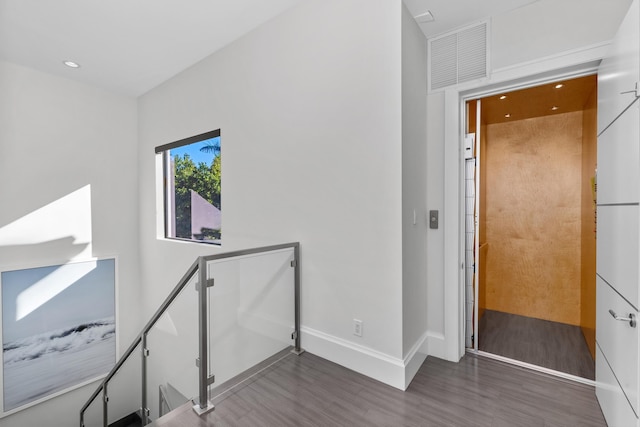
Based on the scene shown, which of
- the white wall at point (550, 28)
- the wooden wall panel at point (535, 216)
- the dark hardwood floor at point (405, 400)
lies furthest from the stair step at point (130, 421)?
the white wall at point (550, 28)

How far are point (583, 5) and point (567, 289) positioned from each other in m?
2.83

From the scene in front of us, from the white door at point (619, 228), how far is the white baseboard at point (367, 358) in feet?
3.48

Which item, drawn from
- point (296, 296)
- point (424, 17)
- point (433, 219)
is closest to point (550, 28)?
point (424, 17)

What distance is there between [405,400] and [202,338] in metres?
1.36

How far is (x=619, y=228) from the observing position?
1.51m

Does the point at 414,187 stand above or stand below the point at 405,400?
above

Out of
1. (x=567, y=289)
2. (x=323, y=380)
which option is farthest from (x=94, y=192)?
(x=567, y=289)

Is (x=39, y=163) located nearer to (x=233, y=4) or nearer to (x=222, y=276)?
(x=233, y=4)

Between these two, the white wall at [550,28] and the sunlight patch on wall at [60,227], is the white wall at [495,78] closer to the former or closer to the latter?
the white wall at [550,28]

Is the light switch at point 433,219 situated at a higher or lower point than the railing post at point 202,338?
higher

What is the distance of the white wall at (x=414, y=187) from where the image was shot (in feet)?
6.95

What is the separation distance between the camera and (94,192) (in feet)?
13.9

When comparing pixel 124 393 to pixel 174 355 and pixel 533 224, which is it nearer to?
pixel 174 355

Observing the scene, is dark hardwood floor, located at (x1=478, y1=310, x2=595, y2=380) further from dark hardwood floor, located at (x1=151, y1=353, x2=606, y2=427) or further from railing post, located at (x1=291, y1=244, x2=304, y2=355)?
railing post, located at (x1=291, y1=244, x2=304, y2=355)
